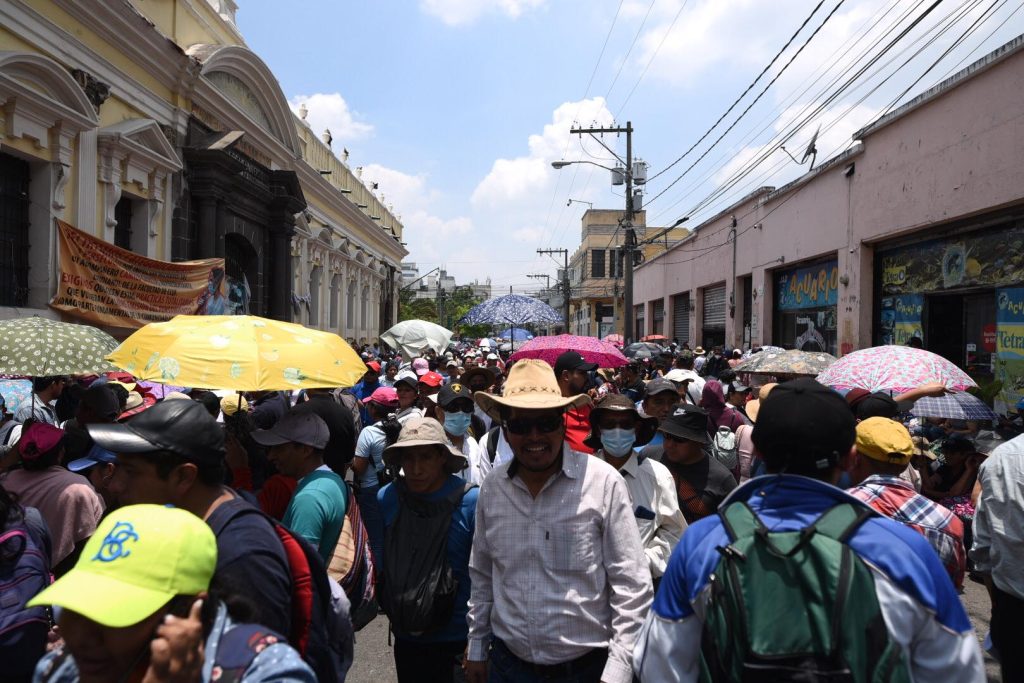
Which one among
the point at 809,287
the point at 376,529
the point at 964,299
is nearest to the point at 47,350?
the point at 376,529

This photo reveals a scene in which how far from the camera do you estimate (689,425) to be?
13.4ft

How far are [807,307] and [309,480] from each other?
17.2m

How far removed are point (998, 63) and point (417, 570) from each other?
11.5m

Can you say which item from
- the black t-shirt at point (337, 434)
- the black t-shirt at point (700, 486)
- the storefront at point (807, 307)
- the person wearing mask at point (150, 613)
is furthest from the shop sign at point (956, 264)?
the person wearing mask at point (150, 613)

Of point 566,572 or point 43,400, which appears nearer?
point 566,572

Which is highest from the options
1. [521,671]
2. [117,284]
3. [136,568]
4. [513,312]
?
[117,284]

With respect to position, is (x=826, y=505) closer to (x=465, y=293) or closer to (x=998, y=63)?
(x=998, y=63)

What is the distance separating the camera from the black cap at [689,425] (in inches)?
160

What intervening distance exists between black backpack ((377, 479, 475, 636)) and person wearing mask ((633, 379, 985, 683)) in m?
1.28

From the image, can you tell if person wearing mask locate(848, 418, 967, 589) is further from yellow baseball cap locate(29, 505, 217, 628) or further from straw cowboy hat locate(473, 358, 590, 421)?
yellow baseball cap locate(29, 505, 217, 628)

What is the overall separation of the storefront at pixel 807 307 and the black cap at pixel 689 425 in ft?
44.4

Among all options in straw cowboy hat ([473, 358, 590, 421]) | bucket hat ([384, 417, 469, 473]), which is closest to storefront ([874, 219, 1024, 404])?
straw cowboy hat ([473, 358, 590, 421])

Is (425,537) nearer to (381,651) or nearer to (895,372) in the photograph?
(381,651)

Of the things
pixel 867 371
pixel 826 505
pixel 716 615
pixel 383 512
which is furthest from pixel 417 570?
pixel 867 371
